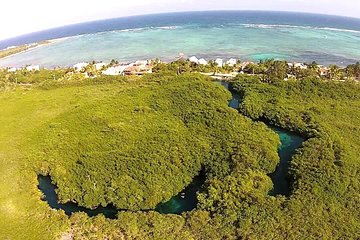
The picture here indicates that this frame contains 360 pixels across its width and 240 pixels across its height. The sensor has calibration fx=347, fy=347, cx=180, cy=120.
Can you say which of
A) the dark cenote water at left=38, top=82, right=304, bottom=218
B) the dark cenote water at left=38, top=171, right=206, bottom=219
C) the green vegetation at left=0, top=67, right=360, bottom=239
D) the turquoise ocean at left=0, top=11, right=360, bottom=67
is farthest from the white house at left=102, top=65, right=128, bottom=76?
the dark cenote water at left=38, top=171, right=206, bottom=219

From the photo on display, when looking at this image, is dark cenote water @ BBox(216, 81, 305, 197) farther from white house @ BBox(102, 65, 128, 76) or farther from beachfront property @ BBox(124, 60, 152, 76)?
white house @ BBox(102, 65, 128, 76)

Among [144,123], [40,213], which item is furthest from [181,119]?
[40,213]

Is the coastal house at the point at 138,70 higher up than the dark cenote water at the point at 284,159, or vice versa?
the coastal house at the point at 138,70

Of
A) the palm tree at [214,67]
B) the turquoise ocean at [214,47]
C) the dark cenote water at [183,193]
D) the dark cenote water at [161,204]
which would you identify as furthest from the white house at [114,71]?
the dark cenote water at [161,204]

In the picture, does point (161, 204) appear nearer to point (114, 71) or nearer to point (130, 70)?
point (130, 70)

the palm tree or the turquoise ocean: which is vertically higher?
the palm tree

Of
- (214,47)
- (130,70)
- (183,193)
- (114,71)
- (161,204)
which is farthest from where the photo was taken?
(214,47)

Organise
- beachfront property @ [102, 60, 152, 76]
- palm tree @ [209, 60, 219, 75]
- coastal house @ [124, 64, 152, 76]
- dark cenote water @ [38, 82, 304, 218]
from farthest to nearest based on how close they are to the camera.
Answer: beachfront property @ [102, 60, 152, 76]
coastal house @ [124, 64, 152, 76]
palm tree @ [209, 60, 219, 75]
dark cenote water @ [38, 82, 304, 218]

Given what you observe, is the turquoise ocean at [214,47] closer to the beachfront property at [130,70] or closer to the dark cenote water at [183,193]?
the beachfront property at [130,70]

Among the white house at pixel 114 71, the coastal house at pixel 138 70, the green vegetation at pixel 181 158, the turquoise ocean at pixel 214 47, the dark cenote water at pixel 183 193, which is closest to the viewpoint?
the green vegetation at pixel 181 158

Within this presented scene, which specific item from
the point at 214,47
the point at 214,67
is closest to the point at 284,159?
the point at 214,67
